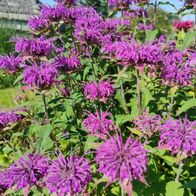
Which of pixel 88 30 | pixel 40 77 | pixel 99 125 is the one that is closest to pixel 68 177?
pixel 99 125

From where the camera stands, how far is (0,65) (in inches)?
120

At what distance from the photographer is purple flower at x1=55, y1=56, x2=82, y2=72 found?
2844 mm

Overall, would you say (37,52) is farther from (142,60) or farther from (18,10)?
(18,10)

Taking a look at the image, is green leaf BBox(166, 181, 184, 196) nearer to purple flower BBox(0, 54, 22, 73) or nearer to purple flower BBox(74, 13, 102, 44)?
purple flower BBox(74, 13, 102, 44)

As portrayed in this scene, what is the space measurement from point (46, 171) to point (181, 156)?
0.62 meters

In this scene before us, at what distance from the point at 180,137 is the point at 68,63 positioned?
142 cm

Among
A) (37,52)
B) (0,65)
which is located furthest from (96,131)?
(0,65)

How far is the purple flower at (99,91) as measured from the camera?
2.59 metres

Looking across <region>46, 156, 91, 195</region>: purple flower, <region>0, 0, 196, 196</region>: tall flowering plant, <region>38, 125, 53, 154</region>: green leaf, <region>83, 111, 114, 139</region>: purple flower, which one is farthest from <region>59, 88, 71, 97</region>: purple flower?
<region>46, 156, 91, 195</region>: purple flower

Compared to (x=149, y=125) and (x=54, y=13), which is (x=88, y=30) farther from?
(x=149, y=125)

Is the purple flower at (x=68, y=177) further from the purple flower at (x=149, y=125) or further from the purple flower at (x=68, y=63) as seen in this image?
the purple flower at (x=68, y=63)

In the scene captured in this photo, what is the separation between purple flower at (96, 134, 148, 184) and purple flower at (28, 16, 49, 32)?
7.20 ft

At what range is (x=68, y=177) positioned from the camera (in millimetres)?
1496

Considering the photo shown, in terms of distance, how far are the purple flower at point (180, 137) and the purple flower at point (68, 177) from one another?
1.34ft
